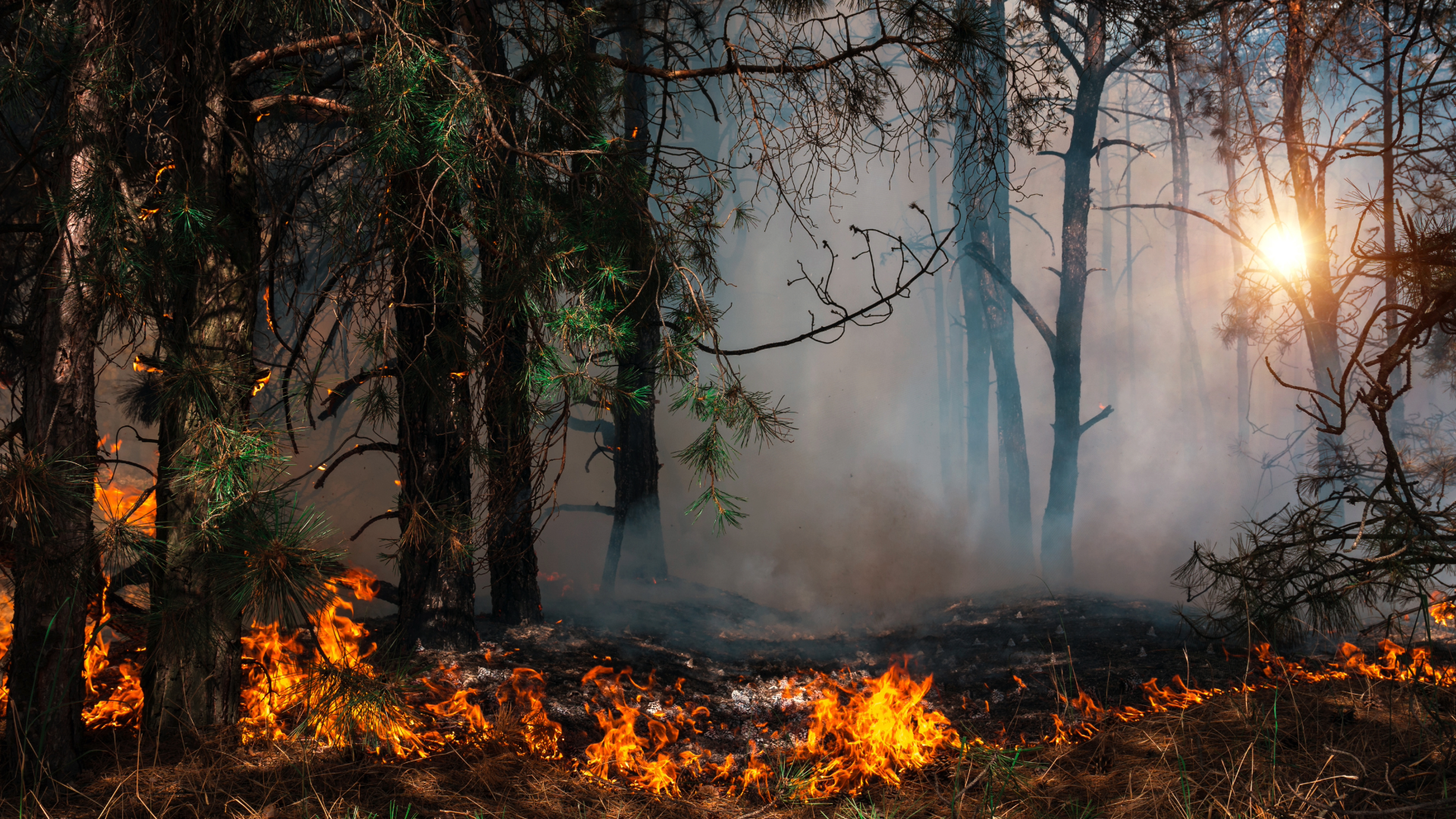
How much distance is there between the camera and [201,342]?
2383mm

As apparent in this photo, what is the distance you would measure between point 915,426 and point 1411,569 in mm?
14180

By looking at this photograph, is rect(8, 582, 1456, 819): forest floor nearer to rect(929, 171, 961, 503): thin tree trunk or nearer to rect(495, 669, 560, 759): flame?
rect(495, 669, 560, 759): flame

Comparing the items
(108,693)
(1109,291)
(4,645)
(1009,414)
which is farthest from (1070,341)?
(1109,291)

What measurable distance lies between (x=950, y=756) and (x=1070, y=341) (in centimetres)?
658

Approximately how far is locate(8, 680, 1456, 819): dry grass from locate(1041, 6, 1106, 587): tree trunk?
578 centimetres

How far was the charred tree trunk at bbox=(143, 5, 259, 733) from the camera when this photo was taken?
223 cm

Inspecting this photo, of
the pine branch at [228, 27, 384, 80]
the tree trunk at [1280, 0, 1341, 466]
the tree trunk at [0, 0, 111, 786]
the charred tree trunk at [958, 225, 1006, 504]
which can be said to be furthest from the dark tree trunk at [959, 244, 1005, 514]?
the tree trunk at [0, 0, 111, 786]

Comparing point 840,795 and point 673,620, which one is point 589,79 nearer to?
point 840,795

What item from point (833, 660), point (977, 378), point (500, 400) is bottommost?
point (833, 660)

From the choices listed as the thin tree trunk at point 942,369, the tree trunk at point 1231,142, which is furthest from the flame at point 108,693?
the thin tree trunk at point 942,369

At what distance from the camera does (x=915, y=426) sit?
1669 cm

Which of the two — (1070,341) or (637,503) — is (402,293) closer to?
(637,503)

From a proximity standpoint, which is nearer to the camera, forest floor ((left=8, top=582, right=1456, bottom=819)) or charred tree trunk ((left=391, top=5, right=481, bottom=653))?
forest floor ((left=8, top=582, right=1456, bottom=819))

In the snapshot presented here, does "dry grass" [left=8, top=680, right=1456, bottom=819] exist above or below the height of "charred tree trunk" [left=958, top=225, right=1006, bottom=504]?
below
